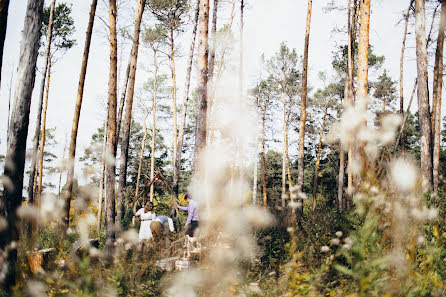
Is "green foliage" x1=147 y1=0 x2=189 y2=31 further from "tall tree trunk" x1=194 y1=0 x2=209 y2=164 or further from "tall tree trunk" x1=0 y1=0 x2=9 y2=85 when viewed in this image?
"tall tree trunk" x1=0 y1=0 x2=9 y2=85

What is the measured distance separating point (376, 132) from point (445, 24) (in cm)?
1203

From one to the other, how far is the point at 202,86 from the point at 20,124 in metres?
3.74

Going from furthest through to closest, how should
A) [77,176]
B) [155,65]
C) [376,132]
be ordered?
[155,65] < [77,176] < [376,132]

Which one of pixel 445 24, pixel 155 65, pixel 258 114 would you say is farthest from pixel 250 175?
pixel 445 24

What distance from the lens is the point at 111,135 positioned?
854 cm

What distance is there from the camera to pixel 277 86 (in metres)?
27.7

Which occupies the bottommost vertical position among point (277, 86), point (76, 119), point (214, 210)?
point (214, 210)

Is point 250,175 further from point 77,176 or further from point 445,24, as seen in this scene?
point 77,176

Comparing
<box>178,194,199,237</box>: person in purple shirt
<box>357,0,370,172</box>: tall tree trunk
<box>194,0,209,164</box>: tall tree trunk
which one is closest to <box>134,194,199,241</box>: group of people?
<box>178,194,199,237</box>: person in purple shirt

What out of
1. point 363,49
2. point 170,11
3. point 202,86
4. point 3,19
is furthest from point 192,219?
point 170,11

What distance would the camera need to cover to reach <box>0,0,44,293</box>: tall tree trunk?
12.5ft

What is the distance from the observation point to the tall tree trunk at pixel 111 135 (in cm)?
772

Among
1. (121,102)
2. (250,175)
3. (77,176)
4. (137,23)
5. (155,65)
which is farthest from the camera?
(250,175)

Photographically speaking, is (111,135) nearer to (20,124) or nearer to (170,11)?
(20,124)
